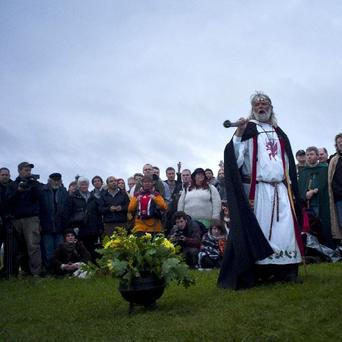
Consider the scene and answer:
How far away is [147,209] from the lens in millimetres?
11070

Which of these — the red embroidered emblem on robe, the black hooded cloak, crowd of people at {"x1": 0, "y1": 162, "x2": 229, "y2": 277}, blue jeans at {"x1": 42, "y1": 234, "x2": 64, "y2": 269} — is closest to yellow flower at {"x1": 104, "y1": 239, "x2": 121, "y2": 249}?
the black hooded cloak

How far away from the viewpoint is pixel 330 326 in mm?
4980

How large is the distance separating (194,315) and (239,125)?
2.86m

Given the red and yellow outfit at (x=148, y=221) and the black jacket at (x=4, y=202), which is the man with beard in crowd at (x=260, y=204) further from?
the black jacket at (x=4, y=202)

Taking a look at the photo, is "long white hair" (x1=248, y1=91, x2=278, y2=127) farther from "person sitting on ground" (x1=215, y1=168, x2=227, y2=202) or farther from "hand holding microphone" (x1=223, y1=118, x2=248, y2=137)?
"person sitting on ground" (x1=215, y1=168, x2=227, y2=202)

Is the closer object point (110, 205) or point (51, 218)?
→ point (51, 218)

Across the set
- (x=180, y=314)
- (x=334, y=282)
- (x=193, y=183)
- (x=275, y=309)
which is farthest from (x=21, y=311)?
(x=193, y=183)

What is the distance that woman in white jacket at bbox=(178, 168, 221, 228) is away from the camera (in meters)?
11.4

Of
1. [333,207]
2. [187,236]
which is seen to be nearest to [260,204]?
[333,207]

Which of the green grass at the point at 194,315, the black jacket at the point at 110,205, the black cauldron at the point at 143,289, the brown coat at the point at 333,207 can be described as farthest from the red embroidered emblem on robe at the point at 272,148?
the black jacket at the point at 110,205

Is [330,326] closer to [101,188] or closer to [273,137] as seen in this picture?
[273,137]

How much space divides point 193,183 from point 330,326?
6910 millimetres

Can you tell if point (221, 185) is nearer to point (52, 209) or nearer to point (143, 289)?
point (52, 209)

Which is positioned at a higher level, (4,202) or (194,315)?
(4,202)
